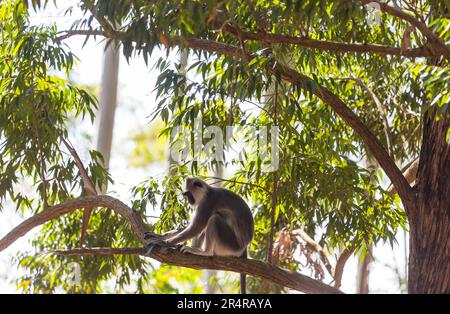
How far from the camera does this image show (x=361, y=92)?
313 inches

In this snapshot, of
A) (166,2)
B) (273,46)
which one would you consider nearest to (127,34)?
(166,2)

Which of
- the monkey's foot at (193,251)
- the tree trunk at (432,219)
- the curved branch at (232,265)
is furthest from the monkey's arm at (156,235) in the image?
the tree trunk at (432,219)

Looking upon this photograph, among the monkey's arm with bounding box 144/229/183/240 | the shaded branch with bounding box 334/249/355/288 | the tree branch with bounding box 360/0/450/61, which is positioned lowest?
the monkey's arm with bounding box 144/229/183/240

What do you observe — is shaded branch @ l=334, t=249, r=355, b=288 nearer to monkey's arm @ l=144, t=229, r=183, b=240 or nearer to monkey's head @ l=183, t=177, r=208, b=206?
monkey's head @ l=183, t=177, r=208, b=206

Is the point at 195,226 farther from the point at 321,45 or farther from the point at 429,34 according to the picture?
the point at 429,34

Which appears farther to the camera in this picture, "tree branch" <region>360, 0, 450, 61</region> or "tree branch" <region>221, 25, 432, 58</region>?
"tree branch" <region>221, 25, 432, 58</region>

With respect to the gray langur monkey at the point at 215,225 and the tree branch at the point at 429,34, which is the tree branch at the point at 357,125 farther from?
the gray langur monkey at the point at 215,225

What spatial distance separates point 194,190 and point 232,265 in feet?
4.07

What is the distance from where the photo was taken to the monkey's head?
5.93m

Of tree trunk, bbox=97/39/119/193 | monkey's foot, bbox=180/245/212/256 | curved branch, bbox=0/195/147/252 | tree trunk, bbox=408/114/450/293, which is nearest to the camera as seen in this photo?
tree trunk, bbox=408/114/450/293

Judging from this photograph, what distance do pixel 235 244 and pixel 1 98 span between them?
2.41 m

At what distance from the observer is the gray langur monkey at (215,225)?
221 inches

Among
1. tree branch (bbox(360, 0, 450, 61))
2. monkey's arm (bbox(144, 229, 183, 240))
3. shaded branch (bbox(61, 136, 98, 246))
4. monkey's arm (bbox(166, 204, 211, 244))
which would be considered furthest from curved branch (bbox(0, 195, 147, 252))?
tree branch (bbox(360, 0, 450, 61))

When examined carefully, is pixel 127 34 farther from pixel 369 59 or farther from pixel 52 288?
pixel 52 288
